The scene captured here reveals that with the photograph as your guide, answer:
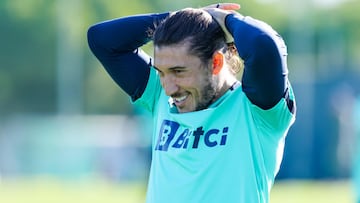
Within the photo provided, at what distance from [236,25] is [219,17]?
Result: 0.43 feet

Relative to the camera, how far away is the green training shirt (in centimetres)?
527

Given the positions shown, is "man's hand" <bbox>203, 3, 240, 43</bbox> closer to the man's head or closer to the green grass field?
the man's head

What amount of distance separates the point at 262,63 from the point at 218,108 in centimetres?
32

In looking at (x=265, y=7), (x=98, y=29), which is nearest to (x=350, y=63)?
(x=265, y=7)

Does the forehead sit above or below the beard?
above

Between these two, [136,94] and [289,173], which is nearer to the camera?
[136,94]

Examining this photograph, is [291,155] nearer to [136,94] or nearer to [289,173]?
[289,173]

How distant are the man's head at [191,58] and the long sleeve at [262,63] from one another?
0.14 m

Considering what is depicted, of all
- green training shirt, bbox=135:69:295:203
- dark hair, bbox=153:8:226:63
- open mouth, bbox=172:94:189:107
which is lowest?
green training shirt, bbox=135:69:295:203

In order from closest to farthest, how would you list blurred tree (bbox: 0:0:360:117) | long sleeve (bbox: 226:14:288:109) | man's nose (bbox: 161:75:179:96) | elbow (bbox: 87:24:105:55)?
long sleeve (bbox: 226:14:288:109) < man's nose (bbox: 161:75:179:96) < elbow (bbox: 87:24:105:55) < blurred tree (bbox: 0:0:360:117)

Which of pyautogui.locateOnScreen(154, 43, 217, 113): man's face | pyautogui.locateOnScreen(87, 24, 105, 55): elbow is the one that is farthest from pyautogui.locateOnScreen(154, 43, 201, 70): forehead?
pyautogui.locateOnScreen(87, 24, 105, 55): elbow

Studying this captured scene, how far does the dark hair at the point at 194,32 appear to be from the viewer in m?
5.33

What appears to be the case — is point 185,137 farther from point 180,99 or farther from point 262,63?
point 262,63

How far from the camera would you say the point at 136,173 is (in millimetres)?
25750
